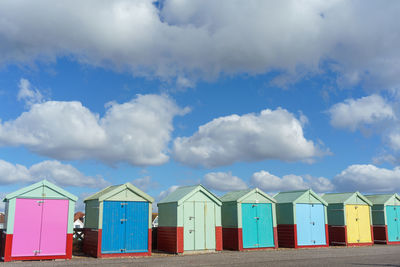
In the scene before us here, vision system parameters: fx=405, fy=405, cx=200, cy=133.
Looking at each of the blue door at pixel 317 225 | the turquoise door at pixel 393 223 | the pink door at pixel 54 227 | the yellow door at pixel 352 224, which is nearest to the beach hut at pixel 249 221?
the blue door at pixel 317 225

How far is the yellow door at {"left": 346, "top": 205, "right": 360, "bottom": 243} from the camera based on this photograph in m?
30.6

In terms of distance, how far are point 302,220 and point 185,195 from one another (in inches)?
362

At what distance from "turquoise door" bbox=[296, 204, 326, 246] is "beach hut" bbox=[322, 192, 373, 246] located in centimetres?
203

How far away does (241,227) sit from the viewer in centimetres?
2617

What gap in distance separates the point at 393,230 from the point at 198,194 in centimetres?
1802

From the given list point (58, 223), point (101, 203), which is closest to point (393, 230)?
point (101, 203)

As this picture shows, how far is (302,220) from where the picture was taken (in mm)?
28625

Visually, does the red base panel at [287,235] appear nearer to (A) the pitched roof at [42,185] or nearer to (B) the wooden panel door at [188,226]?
(B) the wooden panel door at [188,226]

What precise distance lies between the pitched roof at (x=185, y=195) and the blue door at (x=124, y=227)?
237 cm

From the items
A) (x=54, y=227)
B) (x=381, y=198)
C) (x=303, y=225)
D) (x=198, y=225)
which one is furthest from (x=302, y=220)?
(x=54, y=227)

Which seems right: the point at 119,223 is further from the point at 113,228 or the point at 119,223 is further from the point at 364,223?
the point at 364,223

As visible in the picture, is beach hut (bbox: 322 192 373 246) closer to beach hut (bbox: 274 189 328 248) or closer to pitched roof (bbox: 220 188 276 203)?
beach hut (bbox: 274 189 328 248)

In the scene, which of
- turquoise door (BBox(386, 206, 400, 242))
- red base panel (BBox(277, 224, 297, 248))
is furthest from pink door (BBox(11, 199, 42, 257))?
turquoise door (BBox(386, 206, 400, 242))

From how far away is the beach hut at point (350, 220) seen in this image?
100 feet
